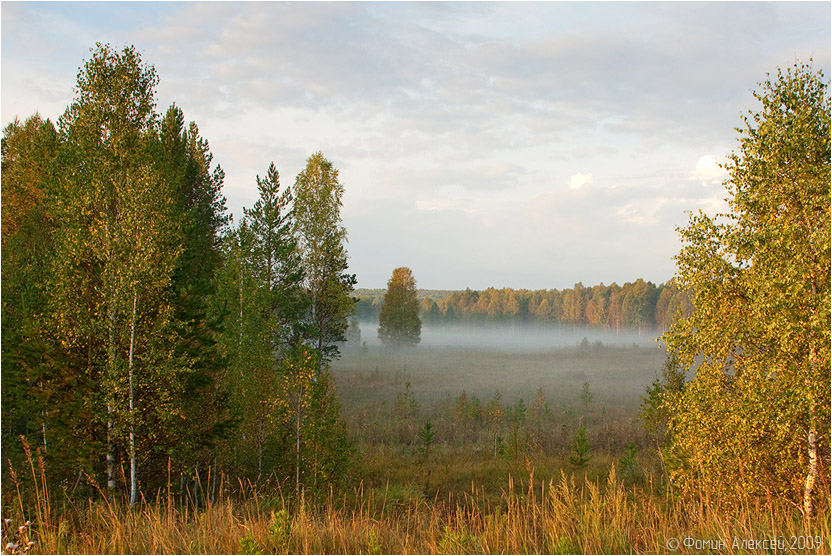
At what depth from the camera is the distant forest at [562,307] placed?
107 m

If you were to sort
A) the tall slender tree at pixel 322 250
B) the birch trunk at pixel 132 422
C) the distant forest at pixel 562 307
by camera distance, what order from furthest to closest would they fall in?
1. the distant forest at pixel 562 307
2. the tall slender tree at pixel 322 250
3. the birch trunk at pixel 132 422

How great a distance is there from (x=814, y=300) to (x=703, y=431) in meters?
2.72

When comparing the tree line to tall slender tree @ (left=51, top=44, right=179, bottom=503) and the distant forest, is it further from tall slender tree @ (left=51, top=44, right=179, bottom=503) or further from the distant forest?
the distant forest

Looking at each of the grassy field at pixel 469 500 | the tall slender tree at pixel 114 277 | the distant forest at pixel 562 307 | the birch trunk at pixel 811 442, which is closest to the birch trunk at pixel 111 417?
the tall slender tree at pixel 114 277

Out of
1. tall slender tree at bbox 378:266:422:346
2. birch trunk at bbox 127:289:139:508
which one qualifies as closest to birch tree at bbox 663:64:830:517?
birch trunk at bbox 127:289:139:508

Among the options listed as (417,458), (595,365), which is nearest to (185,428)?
(417,458)

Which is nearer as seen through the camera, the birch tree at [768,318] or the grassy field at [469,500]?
the grassy field at [469,500]

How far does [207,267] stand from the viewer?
899 inches

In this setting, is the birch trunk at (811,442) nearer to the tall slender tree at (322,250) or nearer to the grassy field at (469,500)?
the grassy field at (469,500)

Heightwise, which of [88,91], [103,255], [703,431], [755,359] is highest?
[88,91]

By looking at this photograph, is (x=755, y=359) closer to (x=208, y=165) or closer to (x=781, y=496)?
(x=781, y=496)

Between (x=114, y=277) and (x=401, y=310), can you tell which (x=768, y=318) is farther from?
(x=401, y=310)

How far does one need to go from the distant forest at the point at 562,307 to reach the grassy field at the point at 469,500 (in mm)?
56089

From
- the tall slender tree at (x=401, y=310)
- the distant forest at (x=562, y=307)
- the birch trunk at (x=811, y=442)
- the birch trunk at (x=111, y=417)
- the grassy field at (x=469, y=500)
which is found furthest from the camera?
the distant forest at (x=562, y=307)
